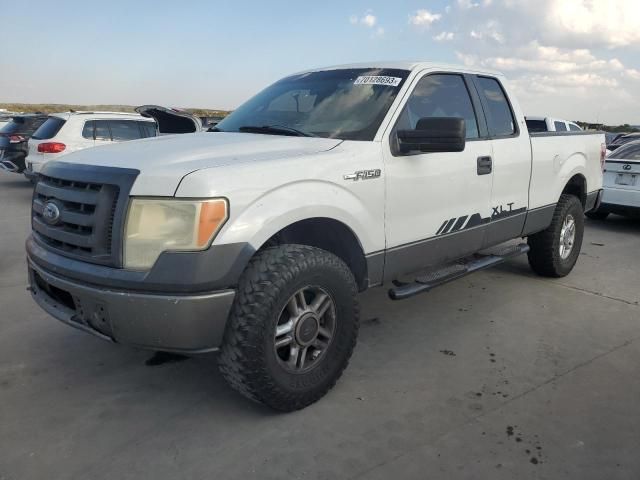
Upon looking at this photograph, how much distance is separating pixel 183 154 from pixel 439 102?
2004mm

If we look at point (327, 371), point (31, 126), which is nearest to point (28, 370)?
point (327, 371)

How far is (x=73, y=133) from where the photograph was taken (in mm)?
10312

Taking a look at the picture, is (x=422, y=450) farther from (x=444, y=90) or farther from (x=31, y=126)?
(x=31, y=126)

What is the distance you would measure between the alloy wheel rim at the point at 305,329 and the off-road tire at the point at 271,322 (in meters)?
0.04

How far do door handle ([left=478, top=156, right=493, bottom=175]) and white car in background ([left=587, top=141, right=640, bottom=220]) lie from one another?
460cm

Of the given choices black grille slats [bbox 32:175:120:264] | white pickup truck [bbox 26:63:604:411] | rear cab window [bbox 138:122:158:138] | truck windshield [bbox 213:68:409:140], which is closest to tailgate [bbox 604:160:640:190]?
white pickup truck [bbox 26:63:604:411]

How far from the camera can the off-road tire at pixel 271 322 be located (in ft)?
8.64

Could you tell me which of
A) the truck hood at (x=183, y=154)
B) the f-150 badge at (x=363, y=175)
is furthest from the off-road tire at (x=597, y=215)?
the truck hood at (x=183, y=154)

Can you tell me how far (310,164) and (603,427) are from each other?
2036mm

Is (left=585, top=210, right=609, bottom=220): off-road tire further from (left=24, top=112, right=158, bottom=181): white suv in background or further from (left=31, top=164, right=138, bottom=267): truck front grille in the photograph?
(left=31, top=164, right=138, bottom=267): truck front grille

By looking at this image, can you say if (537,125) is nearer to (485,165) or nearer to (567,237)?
(567,237)

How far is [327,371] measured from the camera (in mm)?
3068

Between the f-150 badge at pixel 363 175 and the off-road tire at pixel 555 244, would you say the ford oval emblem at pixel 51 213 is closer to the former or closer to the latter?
the f-150 badge at pixel 363 175

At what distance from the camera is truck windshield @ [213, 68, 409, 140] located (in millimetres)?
3451
